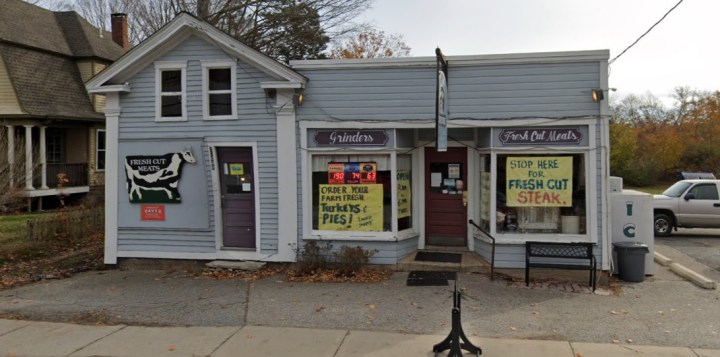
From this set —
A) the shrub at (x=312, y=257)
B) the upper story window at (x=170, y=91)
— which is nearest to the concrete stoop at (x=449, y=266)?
the shrub at (x=312, y=257)

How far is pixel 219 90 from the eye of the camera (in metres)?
9.77

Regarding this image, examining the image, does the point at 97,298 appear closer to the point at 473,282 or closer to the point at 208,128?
the point at 208,128

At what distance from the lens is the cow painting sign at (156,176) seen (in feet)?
32.1

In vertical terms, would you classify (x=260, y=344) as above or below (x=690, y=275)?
below

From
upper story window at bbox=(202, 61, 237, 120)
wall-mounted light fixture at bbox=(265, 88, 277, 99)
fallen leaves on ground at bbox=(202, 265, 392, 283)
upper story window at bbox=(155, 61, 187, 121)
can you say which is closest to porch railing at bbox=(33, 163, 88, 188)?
upper story window at bbox=(155, 61, 187, 121)

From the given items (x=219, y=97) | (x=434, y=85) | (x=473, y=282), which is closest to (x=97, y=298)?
(x=219, y=97)

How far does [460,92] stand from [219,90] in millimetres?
4473

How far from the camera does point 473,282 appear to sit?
8.50 meters

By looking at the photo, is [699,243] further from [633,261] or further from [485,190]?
[485,190]

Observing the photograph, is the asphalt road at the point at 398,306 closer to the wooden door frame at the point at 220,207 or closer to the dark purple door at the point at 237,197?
the wooden door frame at the point at 220,207

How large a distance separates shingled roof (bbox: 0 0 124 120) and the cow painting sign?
12.5 m

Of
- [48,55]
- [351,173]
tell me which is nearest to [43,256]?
[351,173]

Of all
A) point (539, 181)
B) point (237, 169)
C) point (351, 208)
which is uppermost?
point (237, 169)

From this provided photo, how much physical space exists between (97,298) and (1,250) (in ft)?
15.6
